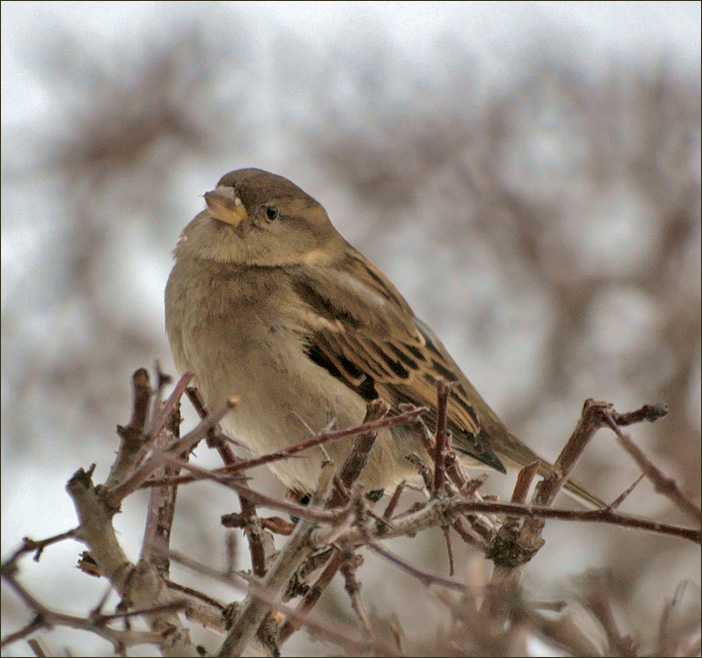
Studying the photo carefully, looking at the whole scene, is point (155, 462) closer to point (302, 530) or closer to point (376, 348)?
point (302, 530)

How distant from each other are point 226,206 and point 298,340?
778mm

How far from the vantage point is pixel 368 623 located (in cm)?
198

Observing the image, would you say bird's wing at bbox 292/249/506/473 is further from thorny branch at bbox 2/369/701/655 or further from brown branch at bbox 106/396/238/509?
brown branch at bbox 106/396/238/509

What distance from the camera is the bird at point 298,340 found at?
3.96m

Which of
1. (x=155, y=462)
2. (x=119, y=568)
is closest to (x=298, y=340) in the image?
(x=119, y=568)

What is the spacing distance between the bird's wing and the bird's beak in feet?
1.35

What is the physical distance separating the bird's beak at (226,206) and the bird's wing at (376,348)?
16.2 inches

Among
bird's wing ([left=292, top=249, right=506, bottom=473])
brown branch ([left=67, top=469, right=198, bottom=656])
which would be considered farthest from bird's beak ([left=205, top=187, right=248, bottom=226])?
brown branch ([left=67, top=469, right=198, bottom=656])

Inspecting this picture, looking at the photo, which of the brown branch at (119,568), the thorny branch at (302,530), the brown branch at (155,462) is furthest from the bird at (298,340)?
the brown branch at (155,462)

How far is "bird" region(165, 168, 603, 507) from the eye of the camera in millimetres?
3957

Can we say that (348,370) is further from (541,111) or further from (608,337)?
(541,111)

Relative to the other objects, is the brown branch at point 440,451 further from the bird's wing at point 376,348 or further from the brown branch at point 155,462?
the bird's wing at point 376,348

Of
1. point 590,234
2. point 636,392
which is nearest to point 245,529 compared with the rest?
point 636,392

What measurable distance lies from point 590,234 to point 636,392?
140 centimetres
